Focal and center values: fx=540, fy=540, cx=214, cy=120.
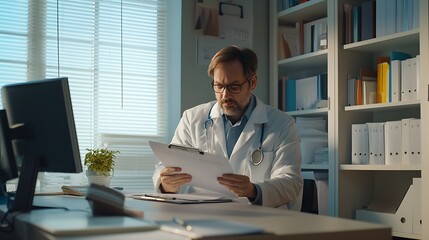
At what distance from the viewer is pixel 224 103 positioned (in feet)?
8.45

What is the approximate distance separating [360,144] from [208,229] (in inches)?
88.9

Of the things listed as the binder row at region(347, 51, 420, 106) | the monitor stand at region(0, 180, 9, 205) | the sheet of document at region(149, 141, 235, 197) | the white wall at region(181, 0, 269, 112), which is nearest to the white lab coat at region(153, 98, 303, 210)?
the sheet of document at region(149, 141, 235, 197)

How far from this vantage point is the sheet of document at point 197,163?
200cm

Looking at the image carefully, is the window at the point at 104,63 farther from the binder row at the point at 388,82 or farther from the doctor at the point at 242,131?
the binder row at the point at 388,82

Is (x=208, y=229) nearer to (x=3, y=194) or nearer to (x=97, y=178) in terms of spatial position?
(x=3, y=194)

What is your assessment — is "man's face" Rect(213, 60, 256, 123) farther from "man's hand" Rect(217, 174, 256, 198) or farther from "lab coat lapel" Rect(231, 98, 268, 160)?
"man's hand" Rect(217, 174, 256, 198)

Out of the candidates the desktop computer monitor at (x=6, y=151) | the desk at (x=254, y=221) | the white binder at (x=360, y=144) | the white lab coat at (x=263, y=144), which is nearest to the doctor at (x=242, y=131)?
the white lab coat at (x=263, y=144)

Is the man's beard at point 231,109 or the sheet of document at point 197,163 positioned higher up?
the man's beard at point 231,109

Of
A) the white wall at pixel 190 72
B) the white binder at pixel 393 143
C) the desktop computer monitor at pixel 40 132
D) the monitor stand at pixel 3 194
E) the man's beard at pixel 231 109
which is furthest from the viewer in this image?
the white wall at pixel 190 72

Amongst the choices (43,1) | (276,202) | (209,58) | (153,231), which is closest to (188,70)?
(209,58)

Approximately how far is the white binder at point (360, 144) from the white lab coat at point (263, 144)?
0.86 metres

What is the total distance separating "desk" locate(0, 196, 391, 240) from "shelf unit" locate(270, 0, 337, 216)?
5.45 feet

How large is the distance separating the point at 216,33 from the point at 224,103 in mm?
1306

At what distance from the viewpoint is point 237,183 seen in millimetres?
2027
